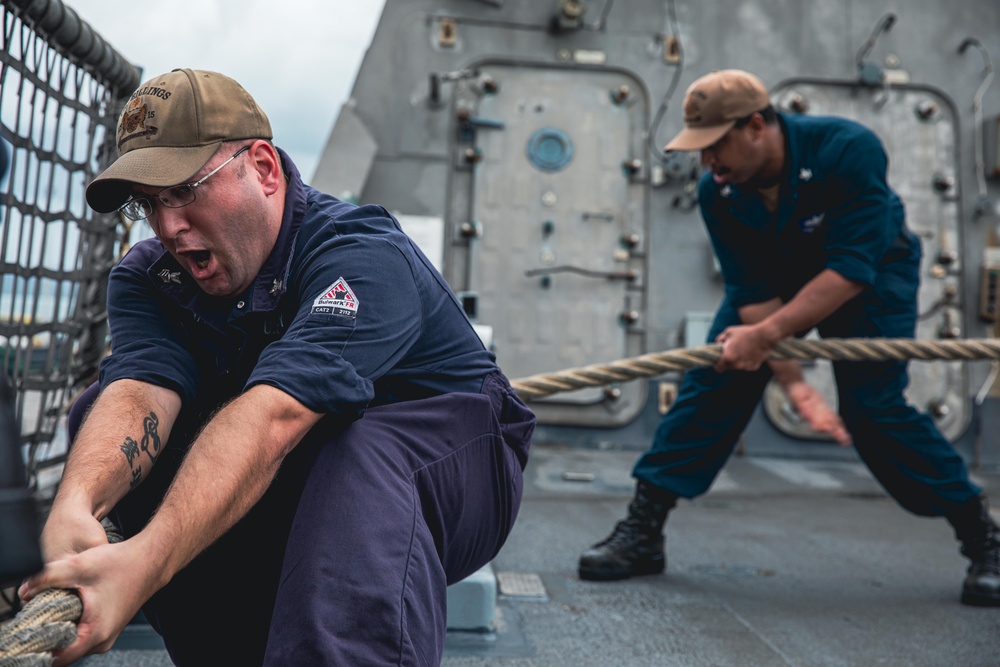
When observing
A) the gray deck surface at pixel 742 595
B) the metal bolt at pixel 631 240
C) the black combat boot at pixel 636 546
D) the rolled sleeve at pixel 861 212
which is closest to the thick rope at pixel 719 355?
the rolled sleeve at pixel 861 212

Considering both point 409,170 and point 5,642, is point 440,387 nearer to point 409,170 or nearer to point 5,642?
point 5,642

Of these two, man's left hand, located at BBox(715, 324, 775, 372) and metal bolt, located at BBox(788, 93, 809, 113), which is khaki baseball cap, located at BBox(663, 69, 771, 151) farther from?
metal bolt, located at BBox(788, 93, 809, 113)

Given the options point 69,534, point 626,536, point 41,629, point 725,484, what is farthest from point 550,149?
point 41,629

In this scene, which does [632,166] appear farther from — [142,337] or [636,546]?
[142,337]

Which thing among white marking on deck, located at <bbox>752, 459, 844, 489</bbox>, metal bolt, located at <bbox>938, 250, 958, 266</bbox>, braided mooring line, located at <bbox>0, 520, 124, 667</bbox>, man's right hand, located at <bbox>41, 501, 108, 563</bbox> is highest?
metal bolt, located at <bbox>938, 250, 958, 266</bbox>

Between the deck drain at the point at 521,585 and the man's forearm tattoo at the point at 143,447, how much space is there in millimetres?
1142

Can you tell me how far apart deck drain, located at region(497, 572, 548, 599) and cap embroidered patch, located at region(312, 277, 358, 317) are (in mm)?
1229

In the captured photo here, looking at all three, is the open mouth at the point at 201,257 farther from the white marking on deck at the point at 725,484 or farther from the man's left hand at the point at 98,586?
the white marking on deck at the point at 725,484

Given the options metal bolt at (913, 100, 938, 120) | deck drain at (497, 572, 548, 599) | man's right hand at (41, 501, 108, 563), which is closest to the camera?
man's right hand at (41, 501, 108, 563)

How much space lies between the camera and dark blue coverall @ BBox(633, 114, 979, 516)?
7.24 ft

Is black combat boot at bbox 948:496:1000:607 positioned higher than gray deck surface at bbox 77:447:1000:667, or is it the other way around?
black combat boot at bbox 948:496:1000:607

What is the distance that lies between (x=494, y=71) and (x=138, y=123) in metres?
3.71

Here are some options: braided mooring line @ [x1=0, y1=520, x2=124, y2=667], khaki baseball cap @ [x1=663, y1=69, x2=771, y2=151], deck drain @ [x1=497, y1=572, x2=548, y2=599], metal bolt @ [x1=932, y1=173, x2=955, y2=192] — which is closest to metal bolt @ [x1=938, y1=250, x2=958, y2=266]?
metal bolt @ [x1=932, y1=173, x2=955, y2=192]

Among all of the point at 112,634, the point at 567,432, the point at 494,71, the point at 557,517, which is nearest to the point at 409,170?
the point at 494,71
